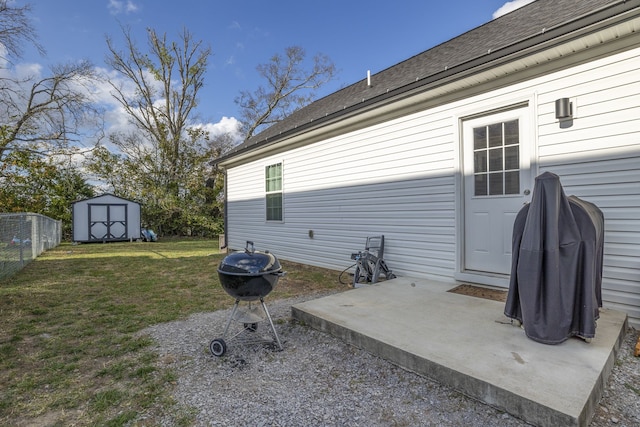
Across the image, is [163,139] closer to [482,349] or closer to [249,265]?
[249,265]

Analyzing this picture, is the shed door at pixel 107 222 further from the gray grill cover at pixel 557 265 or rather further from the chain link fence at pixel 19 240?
the gray grill cover at pixel 557 265

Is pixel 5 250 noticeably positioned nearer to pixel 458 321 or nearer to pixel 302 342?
pixel 302 342

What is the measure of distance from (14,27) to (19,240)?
353 inches

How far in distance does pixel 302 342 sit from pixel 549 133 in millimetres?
3236

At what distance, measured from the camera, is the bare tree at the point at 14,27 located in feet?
35.0

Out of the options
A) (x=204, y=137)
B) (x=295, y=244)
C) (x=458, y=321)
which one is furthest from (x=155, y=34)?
(x=458, y=321)

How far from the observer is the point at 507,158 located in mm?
3654

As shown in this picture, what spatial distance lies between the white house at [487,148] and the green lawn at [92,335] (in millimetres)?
1446

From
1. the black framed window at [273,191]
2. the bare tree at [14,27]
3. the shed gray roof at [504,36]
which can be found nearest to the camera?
the shed gray roof at [504,36]

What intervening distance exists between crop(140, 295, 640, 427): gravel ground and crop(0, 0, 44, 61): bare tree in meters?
13.9

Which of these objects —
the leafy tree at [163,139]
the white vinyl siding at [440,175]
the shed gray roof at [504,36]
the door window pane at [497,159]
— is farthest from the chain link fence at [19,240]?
the door window pane at [497,159]

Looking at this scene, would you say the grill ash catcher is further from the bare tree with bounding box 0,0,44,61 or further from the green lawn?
the bare tree with bounding box 0,0,44,61

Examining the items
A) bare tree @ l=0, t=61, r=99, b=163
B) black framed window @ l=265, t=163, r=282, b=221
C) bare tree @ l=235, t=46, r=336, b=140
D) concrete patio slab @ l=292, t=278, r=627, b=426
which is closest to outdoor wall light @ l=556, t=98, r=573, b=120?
concrete patio slab @ l=292, t=278, r=627, b=426

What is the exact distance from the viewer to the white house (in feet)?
9.48
